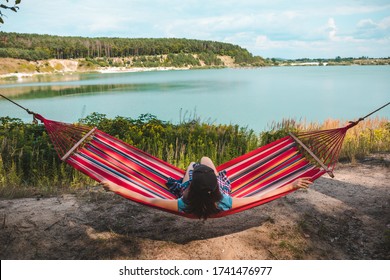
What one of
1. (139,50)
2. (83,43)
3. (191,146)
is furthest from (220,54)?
(191,146)

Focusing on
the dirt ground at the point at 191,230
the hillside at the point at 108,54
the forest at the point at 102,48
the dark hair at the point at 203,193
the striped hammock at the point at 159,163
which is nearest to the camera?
the dark hair at the point at 203,193

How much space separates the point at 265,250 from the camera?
2.16m

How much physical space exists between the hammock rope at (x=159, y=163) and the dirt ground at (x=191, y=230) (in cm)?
28

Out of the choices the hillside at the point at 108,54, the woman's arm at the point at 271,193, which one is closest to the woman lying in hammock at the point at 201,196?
the woman's arm at the point at 271,193

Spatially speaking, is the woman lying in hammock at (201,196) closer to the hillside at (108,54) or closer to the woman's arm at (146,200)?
the woman's arm at (146,200)

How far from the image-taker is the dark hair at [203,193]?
188 centimetres

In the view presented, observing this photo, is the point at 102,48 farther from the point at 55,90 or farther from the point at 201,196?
the point at 201,196

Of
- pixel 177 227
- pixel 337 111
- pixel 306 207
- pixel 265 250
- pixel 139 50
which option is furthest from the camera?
pixel 139 50

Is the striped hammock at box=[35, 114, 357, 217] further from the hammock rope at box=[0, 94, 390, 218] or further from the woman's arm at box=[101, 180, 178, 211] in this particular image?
the woman's arm at box=[101, 180, 178, 211]

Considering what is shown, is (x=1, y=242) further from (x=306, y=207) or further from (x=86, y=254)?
(x=306, y=207)

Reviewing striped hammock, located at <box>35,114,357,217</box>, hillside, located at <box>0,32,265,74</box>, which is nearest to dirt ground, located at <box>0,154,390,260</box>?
striped hammock, located at <box>35,114,357,217</box>

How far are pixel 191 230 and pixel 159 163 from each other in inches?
24.6

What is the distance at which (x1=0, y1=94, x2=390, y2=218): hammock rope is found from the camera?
2375 millimetres
